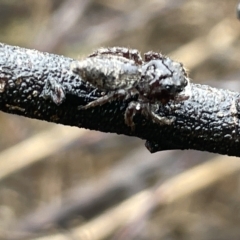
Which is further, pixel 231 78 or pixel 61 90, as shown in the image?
pixel 231 78

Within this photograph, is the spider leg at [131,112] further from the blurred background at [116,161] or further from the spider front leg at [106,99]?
the blurred background at [116,161]

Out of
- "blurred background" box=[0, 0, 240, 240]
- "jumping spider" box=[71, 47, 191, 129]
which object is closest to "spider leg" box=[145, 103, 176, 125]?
"jumping spider" box=[71, 47, 191, 129]

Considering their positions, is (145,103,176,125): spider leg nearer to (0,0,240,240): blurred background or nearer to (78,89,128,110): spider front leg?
(78,89,128,110): spider front leg

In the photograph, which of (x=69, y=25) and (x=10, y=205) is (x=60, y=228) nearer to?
(x=10, y=205)

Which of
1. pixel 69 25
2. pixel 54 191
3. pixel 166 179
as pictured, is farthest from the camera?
pixel 54 191

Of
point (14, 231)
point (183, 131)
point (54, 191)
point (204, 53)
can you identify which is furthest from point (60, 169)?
point (183, 131)

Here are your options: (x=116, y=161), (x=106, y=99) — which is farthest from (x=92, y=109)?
(x=116, y=161)

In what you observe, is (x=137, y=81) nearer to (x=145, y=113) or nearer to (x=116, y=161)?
(x=145, y=113)
